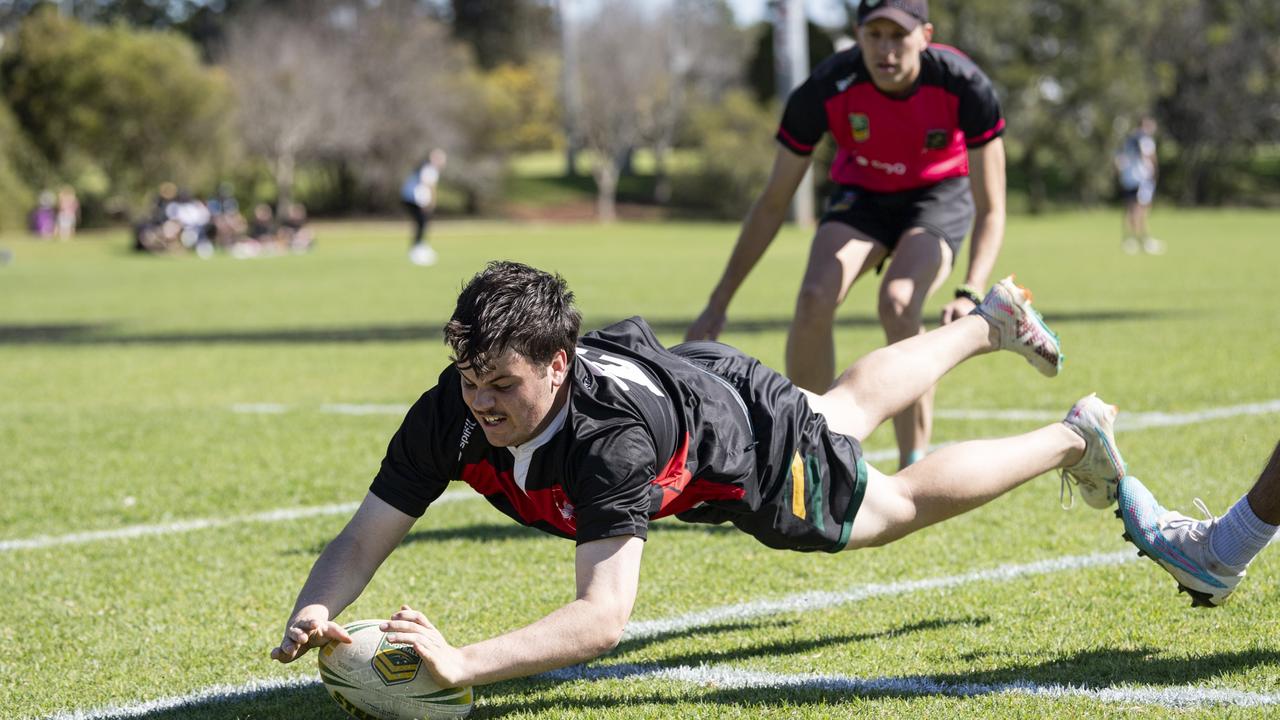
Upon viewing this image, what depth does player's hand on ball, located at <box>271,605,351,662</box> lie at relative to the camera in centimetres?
352

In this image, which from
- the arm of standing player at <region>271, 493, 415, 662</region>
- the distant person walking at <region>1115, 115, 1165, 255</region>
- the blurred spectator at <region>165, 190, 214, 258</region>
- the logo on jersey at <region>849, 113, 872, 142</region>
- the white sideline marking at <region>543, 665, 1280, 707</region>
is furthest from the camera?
the blurred spectator at <region>165, 190, 214, 258</region>

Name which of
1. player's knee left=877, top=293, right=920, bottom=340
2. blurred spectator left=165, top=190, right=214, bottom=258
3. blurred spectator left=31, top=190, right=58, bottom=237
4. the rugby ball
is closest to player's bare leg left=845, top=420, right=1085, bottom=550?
the rugby ball

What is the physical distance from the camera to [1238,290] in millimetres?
17016

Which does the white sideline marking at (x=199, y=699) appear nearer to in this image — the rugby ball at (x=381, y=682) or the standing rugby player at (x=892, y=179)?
the rugby ball at (x=381, y=682)

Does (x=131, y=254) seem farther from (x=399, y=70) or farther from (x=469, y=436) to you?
(x=469, y=436)

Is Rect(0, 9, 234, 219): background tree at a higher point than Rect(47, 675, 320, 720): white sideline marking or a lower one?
lower

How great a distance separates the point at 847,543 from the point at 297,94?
197 ft

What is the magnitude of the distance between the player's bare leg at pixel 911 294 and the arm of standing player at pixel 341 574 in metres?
2.95

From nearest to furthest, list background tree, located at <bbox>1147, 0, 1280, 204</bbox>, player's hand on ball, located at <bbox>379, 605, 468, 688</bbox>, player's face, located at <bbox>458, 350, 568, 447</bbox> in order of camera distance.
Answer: player's hand on ball, located at <bbox>379, 605, 468, 688</bbox>, player's face, located at <bbox>458, 350, 568, 447</bbox>, background tree, located at <bbox>1147, 0, 1280, 204</bbox>

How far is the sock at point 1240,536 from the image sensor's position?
3.97 meters

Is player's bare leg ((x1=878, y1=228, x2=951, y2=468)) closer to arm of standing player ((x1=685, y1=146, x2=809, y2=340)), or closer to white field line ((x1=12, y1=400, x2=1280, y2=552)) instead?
arm of standing player ((x1=685, y1=146, x2=809, y2=340))

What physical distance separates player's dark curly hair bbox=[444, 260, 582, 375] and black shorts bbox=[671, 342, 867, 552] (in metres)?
0.67

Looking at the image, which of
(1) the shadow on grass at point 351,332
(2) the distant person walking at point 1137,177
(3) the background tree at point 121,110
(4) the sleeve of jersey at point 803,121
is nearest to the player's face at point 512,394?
(4) the sleeve of jersey at point 803,121

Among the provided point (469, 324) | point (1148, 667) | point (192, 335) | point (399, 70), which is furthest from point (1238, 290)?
point (399, 70)
